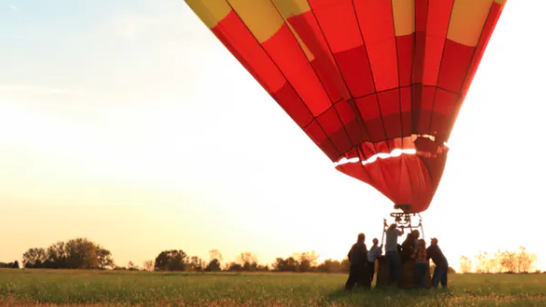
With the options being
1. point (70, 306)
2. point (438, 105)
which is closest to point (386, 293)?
point (438, 105)

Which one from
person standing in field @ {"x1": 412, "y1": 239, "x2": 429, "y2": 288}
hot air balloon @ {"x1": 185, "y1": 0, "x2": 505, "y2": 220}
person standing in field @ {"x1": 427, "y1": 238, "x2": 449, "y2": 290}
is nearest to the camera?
hot air balloon @ {"x1": 185, "y1": 0, "x2": 505, "y2": 220}

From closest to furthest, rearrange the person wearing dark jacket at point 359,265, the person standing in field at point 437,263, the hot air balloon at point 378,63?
the hot air balloon at point 378,63, the person wearing dark jacket at point 359,265, the person standing in field at point 437,263

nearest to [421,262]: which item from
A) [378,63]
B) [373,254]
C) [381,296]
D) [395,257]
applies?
[395,257]

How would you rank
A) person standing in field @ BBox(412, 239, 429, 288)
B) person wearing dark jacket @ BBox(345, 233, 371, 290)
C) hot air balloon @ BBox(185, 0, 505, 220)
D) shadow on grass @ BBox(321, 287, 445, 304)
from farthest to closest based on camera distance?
person wearing dark jacket @ BBox(345, 233, 371, 290), person standing in field @ BBox(412, 239, 429, 288), hot air balloon @ BBox(185, 0, 505, 220), shadow on grass @ BBox(321, 287, 445, 304)

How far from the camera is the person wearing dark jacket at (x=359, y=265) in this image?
13.6 m

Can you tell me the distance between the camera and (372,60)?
40.9 feet

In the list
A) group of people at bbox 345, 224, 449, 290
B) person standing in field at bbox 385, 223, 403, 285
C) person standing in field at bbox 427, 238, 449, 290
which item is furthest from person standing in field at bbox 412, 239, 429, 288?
person standing in field at bbox 427, 238, 449, 290

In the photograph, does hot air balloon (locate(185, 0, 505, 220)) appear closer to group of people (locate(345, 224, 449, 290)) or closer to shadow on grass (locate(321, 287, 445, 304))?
group of people (locate(345, 224, 449, 290))

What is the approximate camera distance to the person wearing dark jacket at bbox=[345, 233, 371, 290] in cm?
1363

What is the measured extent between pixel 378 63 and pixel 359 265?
429 cm

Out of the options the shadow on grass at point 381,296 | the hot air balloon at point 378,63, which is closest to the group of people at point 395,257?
the shadow on grass at point 381,296

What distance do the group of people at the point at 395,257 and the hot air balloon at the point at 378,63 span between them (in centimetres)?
93

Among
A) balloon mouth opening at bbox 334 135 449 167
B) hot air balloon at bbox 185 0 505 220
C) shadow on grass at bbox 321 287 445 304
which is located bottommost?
shadow on grass at bbox 321 287 445 304

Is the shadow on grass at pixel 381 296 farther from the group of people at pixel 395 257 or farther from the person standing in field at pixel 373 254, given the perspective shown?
the person standing in field at pixel 373 254
